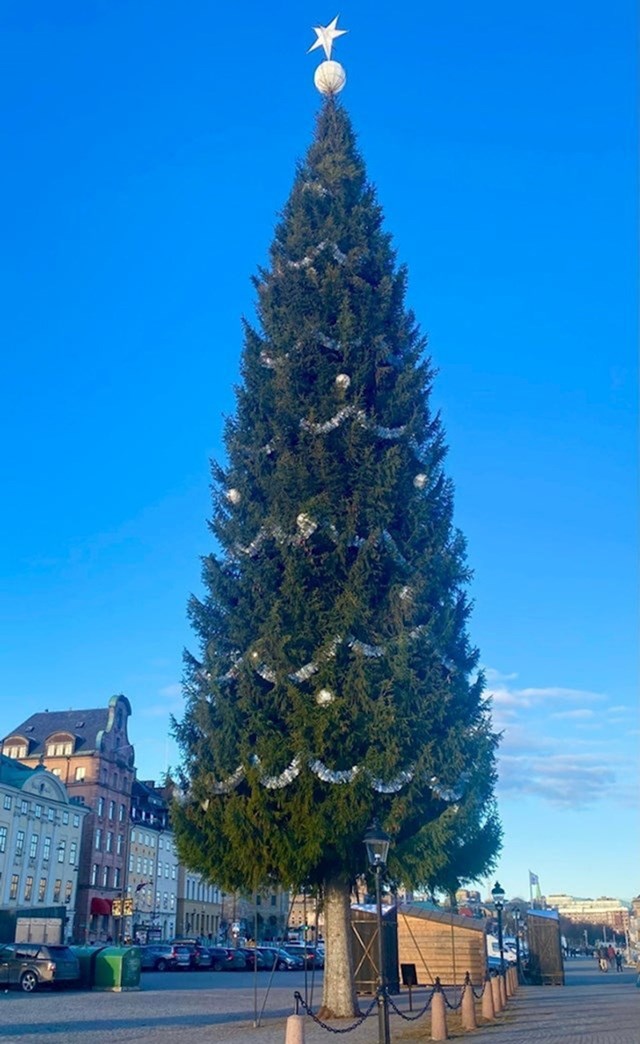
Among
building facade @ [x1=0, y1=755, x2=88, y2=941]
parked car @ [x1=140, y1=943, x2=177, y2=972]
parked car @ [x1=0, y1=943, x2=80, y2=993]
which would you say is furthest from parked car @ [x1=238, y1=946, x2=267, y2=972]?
parked car @ [x1=0, y1=943, x2=80, y2=993]

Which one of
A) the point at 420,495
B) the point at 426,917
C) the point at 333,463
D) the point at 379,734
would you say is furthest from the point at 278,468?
the point at 426,917

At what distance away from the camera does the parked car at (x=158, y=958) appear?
4950 centimetres

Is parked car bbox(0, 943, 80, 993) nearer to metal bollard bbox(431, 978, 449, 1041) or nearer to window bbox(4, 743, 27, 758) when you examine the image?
metal bollard bbox(431, 978, 449, 1041)

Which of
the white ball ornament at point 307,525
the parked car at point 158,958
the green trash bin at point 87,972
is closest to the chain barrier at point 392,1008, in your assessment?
the white ball ornament at point 307,525

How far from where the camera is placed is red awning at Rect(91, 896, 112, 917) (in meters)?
79.2

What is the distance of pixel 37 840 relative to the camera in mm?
72250

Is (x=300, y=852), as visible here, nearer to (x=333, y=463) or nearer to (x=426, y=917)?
(x=333, y=463)

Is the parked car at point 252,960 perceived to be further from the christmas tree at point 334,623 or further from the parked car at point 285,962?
the christmas tree at point 334,623

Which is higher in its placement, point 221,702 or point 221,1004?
point 221,702

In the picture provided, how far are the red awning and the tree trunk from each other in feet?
215

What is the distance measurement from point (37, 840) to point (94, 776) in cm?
1089

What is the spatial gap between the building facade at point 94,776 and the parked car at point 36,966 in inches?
2014

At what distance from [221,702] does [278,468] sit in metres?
5.45

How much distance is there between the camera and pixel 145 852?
92.0 meters
